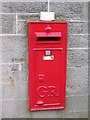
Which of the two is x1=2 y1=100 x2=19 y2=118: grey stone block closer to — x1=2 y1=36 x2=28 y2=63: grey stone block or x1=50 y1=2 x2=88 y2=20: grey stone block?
x1=2 y1=36 x2=28 y2=63: grey stone block

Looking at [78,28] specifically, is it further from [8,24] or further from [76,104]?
[76,104]

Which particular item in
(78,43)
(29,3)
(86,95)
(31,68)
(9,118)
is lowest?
(9,118)

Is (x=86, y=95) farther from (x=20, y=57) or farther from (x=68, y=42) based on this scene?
(x=20, y=57)

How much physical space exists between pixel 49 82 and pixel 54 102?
0.27 metres

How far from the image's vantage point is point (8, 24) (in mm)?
3668

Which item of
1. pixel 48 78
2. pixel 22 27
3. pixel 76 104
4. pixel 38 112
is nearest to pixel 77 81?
pixel 76 104

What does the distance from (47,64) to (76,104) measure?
697 mm

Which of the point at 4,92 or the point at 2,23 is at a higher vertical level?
the point at 2,23

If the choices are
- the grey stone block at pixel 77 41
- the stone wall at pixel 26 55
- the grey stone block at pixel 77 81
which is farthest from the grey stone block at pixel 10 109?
the grey stone block at pixel 77 41

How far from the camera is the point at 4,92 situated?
12.5ft

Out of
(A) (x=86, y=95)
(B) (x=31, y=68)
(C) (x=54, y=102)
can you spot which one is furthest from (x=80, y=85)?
(B) (x=31, y=68)

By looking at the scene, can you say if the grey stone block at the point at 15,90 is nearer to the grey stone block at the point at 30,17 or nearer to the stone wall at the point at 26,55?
the stone wall at the point at 26,55

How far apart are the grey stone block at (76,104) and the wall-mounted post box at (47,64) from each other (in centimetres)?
12

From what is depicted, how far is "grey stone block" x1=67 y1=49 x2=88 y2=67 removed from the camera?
385 cm
